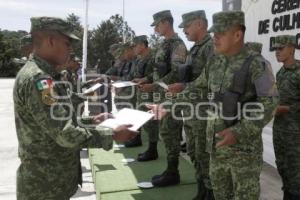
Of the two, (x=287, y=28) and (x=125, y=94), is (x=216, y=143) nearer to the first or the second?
(x=287, y=28)

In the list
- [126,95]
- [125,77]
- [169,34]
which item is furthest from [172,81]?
[125,77]

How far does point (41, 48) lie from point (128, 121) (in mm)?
679

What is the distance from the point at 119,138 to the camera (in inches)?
96.3

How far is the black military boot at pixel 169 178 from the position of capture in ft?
15.1

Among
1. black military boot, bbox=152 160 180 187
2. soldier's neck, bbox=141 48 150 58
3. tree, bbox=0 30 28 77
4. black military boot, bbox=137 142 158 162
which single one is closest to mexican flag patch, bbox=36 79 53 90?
black military boot, bbox=152 160 180 187

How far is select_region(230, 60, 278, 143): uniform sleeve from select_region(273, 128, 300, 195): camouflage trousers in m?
1.36

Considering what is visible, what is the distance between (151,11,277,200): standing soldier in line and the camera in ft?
8.71

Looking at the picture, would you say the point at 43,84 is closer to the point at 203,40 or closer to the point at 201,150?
the point at 201,150

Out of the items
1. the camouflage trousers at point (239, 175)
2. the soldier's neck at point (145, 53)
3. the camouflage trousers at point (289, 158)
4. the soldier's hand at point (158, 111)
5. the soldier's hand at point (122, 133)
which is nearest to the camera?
the soldier's hand at point (122, 133)

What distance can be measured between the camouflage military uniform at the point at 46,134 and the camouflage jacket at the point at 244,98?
0.86 metres

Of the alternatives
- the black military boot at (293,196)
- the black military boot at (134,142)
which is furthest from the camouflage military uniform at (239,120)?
the black military boot at (134,142)

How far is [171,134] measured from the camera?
15.0 ft

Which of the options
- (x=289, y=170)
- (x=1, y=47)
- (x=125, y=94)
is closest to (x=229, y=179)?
(x=289, y=170)

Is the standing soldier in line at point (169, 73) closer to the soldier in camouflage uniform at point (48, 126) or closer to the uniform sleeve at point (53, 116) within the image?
the soldier in camouflage uniform at point (48, 126)
